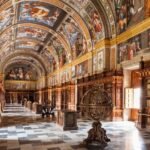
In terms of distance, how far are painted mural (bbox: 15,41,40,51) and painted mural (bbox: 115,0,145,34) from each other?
18.0 metres

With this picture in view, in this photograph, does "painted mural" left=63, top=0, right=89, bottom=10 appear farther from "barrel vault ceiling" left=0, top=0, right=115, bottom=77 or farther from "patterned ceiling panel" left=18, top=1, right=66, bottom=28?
"patterned ceiling panel" left=18, top=1, right=66, bottom=28

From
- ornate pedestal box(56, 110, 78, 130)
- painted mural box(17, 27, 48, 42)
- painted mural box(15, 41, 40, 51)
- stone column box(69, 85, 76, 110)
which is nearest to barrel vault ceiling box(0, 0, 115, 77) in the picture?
painted mural box(17, 27, 48, 42)

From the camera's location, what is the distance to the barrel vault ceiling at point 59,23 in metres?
17.1

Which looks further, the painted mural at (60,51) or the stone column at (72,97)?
the painted mural at (60,51)

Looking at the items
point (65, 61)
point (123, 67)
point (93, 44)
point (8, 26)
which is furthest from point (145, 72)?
point (65, 61)

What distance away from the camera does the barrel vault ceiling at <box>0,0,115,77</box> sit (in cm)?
1712

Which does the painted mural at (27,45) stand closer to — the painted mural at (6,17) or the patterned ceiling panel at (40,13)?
the patterned ceiling panel at (40,13)

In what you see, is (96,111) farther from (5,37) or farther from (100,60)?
(5,37)

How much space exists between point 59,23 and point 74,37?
2210mm

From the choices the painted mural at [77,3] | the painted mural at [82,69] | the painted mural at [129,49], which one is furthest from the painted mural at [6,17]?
the painted mural at [129,49]

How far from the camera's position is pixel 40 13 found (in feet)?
67.4

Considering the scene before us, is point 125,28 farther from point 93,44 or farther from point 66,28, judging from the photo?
point 66,28

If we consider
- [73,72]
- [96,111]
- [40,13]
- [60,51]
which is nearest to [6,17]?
[40,13]

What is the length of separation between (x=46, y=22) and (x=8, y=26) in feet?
11.6
